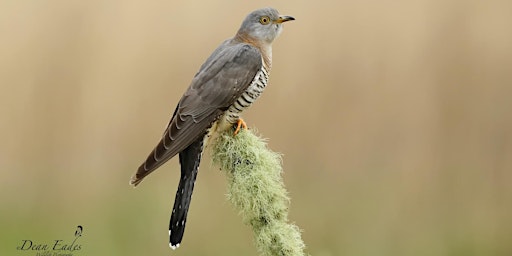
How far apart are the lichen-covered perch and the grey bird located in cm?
15

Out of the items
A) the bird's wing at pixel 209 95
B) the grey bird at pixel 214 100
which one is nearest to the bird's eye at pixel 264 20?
the grey bird at pixel 214 100

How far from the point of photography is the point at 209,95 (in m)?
2.55

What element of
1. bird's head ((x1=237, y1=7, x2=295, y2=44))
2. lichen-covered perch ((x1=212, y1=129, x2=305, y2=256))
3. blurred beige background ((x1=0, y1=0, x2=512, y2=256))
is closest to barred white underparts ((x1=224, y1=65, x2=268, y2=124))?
bird's head ((x1=237, y1=7, x2=295, y2=44))

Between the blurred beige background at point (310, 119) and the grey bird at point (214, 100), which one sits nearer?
the grey bird at point (214, 100)

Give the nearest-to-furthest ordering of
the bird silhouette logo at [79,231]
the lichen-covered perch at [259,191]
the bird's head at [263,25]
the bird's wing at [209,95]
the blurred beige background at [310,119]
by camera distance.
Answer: the lichen-covered perch at [259,191] < the bird's wing at [209,95] < the bird's head at [263,25] < the bird silhouette logo at [79,231] < the blurred beige background at [310,119]

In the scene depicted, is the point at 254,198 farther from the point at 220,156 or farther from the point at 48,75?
the point at 48,75

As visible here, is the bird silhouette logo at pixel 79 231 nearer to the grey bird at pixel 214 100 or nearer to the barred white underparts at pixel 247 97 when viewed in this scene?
the grey bird at pixel 214 100

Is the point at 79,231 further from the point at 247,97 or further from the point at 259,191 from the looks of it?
the point at 259,191

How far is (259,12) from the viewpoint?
9.29 feet

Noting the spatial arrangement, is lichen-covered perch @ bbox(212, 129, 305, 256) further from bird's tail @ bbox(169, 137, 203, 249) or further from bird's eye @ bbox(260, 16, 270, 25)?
bird's eye @ bbox(260, 16, 270, 25)

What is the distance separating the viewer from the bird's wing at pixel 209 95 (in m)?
2.33

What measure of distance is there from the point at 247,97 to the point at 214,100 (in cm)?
Result: 15

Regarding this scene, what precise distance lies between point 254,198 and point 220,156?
0.45 m

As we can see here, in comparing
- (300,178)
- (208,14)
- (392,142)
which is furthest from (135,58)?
(392,142)
